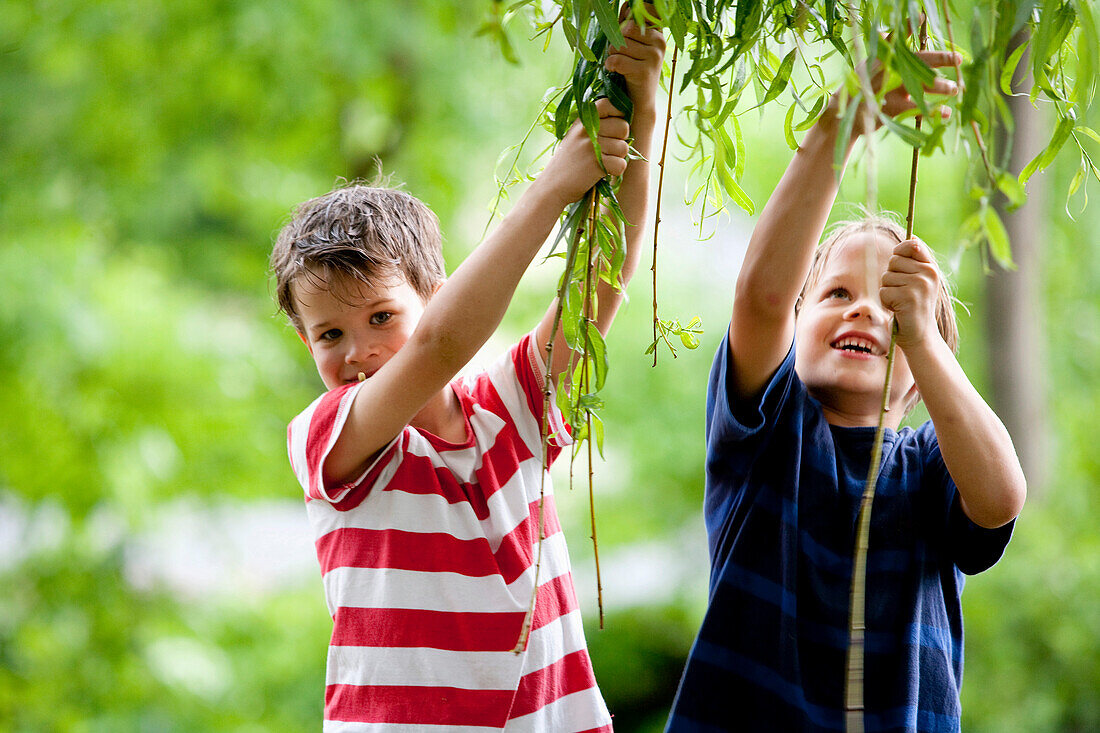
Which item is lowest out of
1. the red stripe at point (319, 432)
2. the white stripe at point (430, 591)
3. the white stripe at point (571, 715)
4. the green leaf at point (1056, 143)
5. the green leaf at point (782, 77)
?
the white stripe at point (571, 715)

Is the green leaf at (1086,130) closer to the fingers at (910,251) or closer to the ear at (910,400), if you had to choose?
the fingers at (910,251)

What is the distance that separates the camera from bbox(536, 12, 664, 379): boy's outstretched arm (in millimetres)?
744

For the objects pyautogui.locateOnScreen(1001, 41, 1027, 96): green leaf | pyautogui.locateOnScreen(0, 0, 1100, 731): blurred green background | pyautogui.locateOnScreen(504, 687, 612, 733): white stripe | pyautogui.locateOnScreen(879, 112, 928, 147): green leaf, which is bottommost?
pyautogui.locateOnScreen(504, 687, 612, 733): white stripe

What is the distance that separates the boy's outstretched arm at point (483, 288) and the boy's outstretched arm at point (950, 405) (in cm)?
23

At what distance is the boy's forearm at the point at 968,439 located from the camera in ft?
2.53

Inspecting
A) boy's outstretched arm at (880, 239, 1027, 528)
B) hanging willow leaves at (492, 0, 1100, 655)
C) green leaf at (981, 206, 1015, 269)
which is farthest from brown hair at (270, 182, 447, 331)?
green leaf at (981, 206, 1015, 269)

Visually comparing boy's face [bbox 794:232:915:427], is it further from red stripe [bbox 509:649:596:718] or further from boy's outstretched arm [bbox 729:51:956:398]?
red stripe [bbox 509:649:596:718]

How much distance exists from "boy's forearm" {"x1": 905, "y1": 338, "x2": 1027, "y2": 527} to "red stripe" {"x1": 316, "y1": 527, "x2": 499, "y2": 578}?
397 mm

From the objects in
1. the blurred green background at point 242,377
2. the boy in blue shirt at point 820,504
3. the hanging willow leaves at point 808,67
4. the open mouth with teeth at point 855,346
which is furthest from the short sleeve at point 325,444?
the blurred green background at point 242,377

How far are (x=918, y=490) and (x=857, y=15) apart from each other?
16.8 inches

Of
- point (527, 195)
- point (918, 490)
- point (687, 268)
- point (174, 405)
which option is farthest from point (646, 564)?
point (527, 195)

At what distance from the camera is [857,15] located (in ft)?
Answer: 2.42

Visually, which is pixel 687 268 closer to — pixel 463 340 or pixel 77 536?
pixel 77 536

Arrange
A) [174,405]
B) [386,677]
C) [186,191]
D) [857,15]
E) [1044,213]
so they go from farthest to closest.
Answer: [1044,213] → [186,191] → [174,405] → [386,677] → [857,15]
